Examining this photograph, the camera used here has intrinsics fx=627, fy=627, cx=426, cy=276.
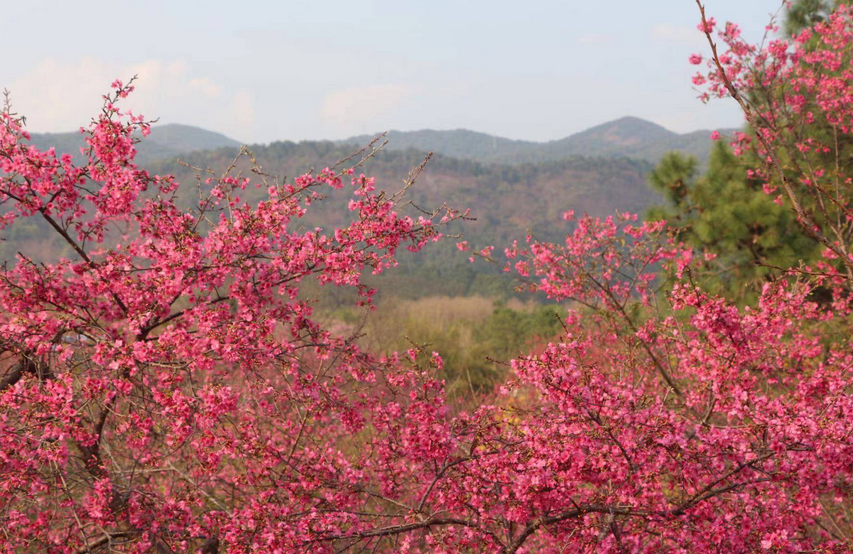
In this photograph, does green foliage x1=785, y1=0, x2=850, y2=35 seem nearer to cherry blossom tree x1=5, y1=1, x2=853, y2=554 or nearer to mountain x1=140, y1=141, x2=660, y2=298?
cherry blossom tree x1=5, y1=1, x2=853, y2=554

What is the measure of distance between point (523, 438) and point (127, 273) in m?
2.29

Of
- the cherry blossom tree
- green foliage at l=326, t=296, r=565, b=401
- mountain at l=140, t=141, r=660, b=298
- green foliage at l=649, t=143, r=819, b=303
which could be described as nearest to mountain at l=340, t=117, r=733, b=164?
mountain at l=140, t=141, r=660, b=298

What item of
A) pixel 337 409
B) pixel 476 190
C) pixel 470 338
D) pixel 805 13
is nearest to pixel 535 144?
pixel 476 190

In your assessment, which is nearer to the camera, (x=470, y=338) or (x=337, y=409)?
(x=337, y=409)

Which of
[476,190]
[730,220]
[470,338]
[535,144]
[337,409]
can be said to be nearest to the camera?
[337,409]

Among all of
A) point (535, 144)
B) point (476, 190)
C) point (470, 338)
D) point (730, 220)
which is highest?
point (535, 144)

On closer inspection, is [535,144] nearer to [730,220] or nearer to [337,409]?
[730,220]

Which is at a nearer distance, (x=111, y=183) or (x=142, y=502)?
(x=111, y=183)

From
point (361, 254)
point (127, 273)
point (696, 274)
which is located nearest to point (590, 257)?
point (696, 274)

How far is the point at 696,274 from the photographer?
7.93 meters

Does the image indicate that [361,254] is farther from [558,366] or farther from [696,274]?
[696,274]

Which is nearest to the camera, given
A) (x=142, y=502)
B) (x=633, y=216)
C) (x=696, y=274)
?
(x=142, y=502)

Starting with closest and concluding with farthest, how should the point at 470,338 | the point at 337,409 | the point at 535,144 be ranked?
the point at 337,409 < the point at 470,338 < the point at 535,144

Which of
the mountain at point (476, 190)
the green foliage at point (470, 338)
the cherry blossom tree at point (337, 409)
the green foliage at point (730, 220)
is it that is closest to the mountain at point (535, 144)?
the mountain at point (476, 190)
